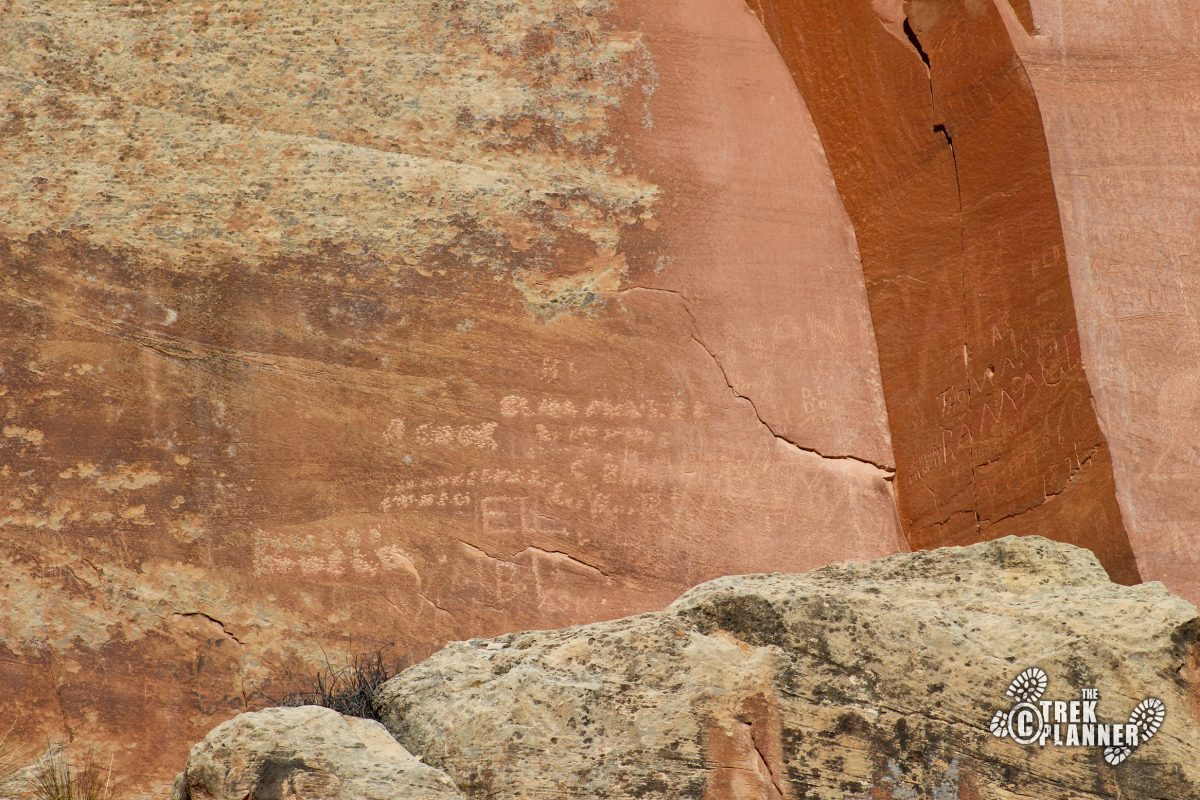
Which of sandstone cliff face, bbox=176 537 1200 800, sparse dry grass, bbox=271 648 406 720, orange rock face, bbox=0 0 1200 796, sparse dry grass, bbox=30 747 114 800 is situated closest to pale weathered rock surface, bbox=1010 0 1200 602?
orange rock face, bbox=0 0 1200 796

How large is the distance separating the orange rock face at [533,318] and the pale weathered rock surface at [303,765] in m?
1.58

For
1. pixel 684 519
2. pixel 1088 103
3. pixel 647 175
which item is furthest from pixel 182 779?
pixel 1088 103

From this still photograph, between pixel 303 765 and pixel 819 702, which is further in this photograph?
pixel 819 702

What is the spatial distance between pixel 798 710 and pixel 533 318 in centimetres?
246

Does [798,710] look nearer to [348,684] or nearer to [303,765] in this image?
[303,765]

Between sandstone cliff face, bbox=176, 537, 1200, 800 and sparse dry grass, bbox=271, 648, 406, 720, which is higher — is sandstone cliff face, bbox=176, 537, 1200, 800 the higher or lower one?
the higher one

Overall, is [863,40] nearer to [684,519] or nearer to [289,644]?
[684,519]

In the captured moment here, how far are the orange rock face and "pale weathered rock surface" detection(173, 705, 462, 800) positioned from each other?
5.19 ft

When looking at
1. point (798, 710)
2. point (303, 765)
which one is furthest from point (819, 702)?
point (303, 765)

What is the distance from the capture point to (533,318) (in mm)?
5777

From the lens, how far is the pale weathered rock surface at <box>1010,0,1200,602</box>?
4777 millimetres

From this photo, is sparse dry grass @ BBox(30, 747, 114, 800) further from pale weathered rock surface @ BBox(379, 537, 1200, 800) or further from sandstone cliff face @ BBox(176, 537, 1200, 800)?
pale weathered rock surface @ BBox(379, 537, 1200, 800)

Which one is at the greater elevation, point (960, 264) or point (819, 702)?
point (960, 264)

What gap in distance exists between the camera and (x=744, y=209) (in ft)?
20.0
